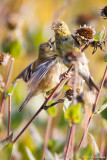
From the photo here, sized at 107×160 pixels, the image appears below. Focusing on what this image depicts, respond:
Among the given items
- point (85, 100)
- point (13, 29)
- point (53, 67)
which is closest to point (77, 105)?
point (85, 100)

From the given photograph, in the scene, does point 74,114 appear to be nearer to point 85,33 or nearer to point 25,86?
point 85,33

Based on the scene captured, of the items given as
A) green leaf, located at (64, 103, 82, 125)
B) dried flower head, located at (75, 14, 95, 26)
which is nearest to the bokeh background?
dried flower head, located at (75, 14, 95, 26)

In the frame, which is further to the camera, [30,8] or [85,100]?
[30,8]

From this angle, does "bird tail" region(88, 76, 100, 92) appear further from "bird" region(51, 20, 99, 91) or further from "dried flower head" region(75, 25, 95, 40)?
"dried flower head" region(75, 25, 95, 40)

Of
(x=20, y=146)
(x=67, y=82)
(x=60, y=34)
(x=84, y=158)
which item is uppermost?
(x=60, y=34)

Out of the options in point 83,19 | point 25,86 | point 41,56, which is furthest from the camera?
point 83,19

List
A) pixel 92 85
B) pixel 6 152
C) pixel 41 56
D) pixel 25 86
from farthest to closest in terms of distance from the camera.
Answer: pixel 25 86 < pixel 41 56 < pixel 92 85 < pixel 6 152

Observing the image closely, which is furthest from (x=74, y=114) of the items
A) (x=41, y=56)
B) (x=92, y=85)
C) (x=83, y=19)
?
(x=83, y=19)

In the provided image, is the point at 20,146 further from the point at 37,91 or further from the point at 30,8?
the point at 30,8

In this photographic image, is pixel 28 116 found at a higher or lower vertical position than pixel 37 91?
lower

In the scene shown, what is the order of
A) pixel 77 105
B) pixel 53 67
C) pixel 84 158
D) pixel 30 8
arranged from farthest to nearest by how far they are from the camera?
pixel 30 8 → pixel 53 67 → pixel 84 158 → pixel 77 105
